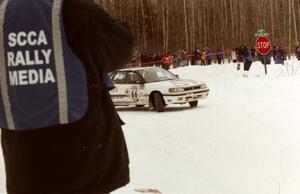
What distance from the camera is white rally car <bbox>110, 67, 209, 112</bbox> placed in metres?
14.8

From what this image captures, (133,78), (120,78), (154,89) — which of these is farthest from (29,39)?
(120,78)

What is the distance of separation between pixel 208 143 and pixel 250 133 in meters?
1.10

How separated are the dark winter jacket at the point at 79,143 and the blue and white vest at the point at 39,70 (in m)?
0.04

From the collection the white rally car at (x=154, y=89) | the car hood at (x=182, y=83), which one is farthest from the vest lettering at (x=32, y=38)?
the car hood at (x=182, y=83)

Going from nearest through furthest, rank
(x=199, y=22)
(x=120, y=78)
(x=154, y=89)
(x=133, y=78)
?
1. (x=154, y=89)
2. (x=133, y=78)
3. (x=120, y=78)
4. (x=199, y=22)

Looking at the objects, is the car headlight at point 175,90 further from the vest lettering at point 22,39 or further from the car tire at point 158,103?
the vest lettering at point 22,39

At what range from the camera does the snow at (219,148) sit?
560 cm

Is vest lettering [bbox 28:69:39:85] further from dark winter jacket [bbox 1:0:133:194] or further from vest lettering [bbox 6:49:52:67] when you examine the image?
dark winter jacket [bbox 1:0:133:194]

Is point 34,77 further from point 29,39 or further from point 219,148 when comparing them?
point 219,148

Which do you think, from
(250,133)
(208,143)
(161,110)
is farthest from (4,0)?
(161,110)

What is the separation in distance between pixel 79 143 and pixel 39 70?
0.33 metres

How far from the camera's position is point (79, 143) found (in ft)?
A: 7.43

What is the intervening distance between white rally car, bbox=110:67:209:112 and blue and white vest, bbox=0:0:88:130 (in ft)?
41.0

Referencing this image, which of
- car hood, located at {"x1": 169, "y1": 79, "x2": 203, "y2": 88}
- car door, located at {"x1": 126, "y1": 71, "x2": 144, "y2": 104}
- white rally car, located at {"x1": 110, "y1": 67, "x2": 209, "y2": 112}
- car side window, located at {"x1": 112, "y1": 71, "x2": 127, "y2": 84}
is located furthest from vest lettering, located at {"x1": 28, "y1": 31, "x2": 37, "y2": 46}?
car side window, located at {"x1": 112, "y1": 71, "x2": 127, "y2": 84}
